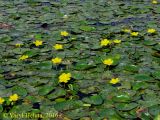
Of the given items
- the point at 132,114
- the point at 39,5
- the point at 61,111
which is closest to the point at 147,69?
the point at 132,114

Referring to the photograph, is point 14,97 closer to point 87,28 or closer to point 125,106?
point 125,106

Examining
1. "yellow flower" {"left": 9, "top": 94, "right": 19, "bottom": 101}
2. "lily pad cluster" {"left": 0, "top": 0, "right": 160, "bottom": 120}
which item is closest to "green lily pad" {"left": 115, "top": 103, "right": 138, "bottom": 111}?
"lily pad cluster" {"left": 0, "top": 0, "right": 160, "bottom": 120}

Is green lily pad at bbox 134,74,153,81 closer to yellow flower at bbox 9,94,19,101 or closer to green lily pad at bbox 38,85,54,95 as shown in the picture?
green lily pad at bbox 38,85,54,95

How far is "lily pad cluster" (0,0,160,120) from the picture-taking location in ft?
7.52

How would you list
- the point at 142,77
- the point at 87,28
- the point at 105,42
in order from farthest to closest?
1. the point at 87,28
2. the point at 105,42
3. the point at 142,77

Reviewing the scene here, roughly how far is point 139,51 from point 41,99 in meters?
1.20

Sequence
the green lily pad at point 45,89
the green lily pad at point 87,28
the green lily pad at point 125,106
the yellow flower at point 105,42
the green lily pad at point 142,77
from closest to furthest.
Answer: the green lily pad at point 125,106
the green lily pad at point 45,89
the green lily pad at point 142,77
the yellow flower at point 105,42
the green lily pad at point 87,28

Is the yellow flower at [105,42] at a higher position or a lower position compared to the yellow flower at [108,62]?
higher

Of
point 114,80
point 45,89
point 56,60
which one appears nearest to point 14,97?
point 45,89

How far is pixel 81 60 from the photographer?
2.93 metres

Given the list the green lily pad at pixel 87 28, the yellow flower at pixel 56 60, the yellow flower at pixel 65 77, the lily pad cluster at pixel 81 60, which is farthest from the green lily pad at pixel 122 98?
the green lily pad at pixel 87 28

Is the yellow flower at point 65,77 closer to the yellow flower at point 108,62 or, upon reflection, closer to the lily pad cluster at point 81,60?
the lily pad cluster at point 81,60

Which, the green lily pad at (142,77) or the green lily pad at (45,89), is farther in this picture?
the green lily pad at (142,77)

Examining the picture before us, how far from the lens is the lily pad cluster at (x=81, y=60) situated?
2.29m
